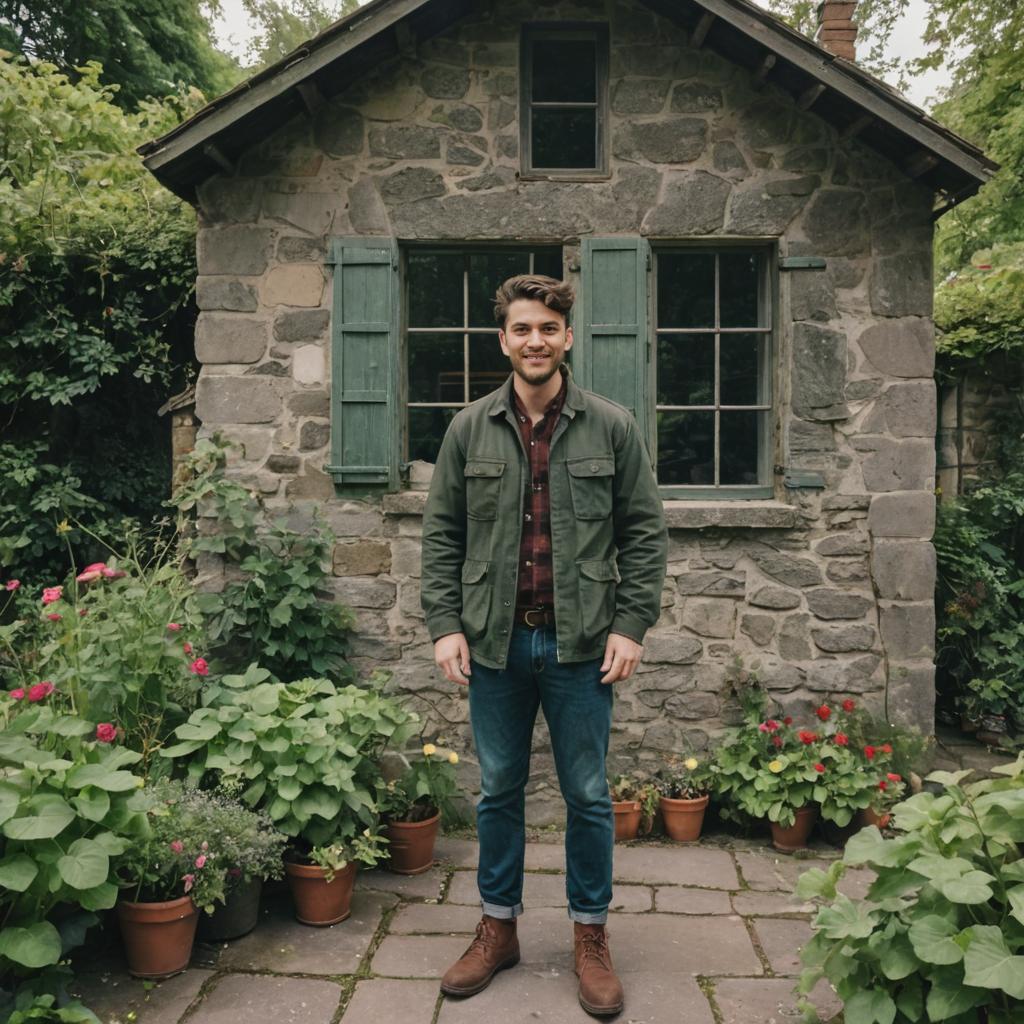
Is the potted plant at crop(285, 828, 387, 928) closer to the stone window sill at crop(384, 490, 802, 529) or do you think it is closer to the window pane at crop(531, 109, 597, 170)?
the stone window sill at crop(384, 490, 802, 529)

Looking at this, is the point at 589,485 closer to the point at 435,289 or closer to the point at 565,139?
the point at 435,289

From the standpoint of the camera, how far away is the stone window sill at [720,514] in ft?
15.1

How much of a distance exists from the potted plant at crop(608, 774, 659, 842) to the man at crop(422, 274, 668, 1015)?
1444 mm

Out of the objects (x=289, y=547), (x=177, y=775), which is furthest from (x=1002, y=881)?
(x=289, y=547)

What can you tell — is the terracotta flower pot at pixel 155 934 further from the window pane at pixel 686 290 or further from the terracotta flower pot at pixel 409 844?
the window pane at pixel 686 290

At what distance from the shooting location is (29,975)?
271 cm

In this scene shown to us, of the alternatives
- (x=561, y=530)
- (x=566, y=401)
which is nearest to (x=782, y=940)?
(x=561, y=530)

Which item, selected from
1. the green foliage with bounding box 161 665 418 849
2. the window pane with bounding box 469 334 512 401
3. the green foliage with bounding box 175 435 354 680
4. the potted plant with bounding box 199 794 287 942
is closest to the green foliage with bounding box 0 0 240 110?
the window pane with bounding box 469 334 512 401

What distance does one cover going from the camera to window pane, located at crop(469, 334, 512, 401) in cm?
484

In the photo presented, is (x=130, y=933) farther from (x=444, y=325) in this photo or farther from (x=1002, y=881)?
(x=444, y=325)

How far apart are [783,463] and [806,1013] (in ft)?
8.63

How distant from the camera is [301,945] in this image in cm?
331

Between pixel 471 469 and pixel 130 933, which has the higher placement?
pixel 471 469

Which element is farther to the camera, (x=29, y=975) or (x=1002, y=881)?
(x=29, y=975)
